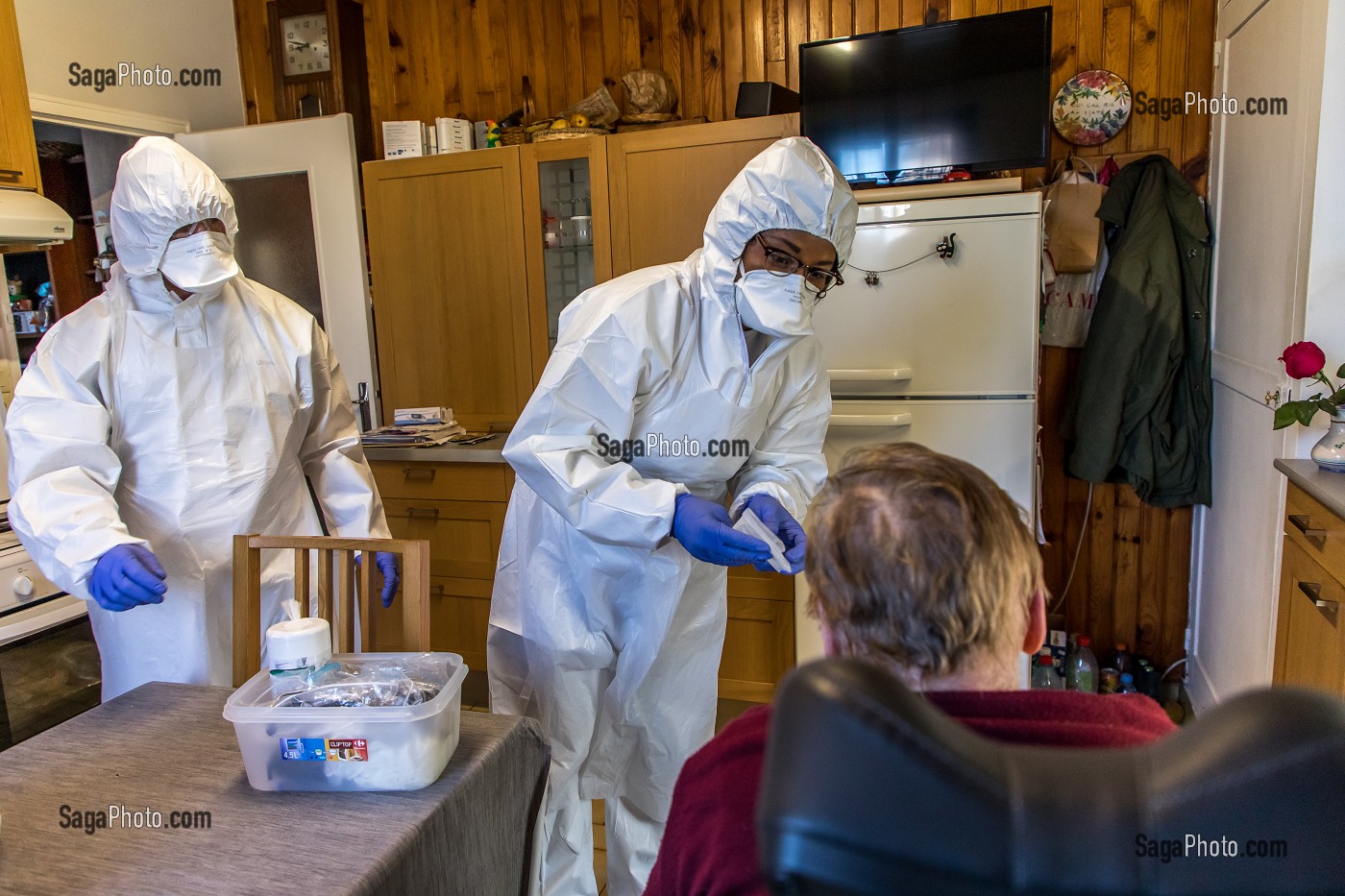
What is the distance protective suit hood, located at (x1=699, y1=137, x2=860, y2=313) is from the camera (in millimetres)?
1543

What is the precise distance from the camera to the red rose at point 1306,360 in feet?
5.39

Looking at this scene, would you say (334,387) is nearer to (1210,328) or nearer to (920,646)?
(920,646)

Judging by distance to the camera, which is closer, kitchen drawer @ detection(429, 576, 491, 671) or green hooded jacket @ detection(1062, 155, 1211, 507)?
green hooded jacket @ detection(1062, 155, 1211, 507)

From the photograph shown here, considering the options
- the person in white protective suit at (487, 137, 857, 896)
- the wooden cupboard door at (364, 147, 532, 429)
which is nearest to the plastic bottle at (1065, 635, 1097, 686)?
the person in white protective suit at (487, 137, 857, 896)

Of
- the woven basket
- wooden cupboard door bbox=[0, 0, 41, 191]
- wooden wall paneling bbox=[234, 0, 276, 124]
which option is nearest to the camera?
wooden cupboard door bbox=[0, 0, 41, 191]

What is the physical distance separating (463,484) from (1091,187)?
217 cm

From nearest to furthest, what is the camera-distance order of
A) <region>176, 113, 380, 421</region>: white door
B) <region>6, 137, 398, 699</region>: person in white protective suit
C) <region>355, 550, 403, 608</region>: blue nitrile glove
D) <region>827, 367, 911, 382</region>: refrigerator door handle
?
<region>6, 137, 398, 699</region>: person in white protective suit
<region>355, 550, 403, 608</region>: blue nitrile glove
<region>827, 367, 911, 382</region>: refrigerator door handle
<region>176, 113, 380, 421</region>: white door

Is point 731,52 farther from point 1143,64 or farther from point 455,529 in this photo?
point 455,529

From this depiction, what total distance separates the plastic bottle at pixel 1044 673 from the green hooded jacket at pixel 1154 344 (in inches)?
24.2

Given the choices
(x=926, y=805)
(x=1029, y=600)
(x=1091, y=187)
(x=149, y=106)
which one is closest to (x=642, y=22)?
(x=1091, y=187)

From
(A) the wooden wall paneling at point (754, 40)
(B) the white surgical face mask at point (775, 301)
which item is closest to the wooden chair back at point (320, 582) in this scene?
(B) the white surgical face mask at point (775, 301)

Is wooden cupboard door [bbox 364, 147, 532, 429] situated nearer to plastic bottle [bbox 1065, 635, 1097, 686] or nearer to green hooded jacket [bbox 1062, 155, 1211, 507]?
green hooded jacket [bbox 1062, 155, 1211, 507]

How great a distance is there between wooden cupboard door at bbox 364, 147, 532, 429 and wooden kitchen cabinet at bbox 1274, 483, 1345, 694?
2.23 metres

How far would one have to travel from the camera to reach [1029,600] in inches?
29.1
